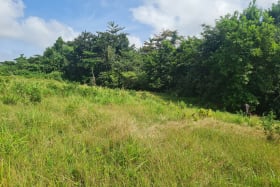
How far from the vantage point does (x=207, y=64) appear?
16.7 metres

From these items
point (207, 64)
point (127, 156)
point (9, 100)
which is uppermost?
point (207, 64)

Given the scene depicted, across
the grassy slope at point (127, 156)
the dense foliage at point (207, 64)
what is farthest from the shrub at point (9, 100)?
the dense foliage at point (207, 64)

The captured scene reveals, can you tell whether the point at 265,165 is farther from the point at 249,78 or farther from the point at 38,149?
the point at 249,78

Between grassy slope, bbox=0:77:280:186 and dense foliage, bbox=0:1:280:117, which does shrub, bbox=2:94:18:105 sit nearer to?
grassy slope, bbox=0:77:280:186

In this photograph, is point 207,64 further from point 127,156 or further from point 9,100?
point 127,156

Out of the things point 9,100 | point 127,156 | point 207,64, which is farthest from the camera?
point 207,64

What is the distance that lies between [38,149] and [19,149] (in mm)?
256

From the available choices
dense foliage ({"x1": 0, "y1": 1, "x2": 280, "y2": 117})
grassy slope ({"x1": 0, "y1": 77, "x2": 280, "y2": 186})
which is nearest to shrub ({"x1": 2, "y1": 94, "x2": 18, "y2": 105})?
grassy slope ({"x1": 0, "y1": 77, "x2": 280, "y2": 186})

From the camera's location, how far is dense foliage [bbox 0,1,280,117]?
44.7 ft

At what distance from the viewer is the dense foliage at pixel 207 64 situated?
44.7 ft

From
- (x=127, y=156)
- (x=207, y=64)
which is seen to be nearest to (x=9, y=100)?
(x=127, y=156)

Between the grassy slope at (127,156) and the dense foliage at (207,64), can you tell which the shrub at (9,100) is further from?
the dense foliage at (207,64)

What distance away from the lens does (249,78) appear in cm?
1389

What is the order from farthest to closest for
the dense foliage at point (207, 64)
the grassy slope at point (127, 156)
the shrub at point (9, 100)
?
the dense foliage at point (207, 64) < the shrub at point (9, 100) < the grassy slope at point (127, 156)
